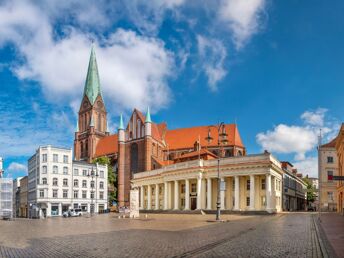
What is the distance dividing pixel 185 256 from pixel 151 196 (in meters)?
74.5

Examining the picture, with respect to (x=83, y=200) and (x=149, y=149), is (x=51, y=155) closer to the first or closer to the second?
(x=83, y=200)

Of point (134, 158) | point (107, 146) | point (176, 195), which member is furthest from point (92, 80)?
point (176, 195)

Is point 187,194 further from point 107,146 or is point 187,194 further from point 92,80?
point 92,80

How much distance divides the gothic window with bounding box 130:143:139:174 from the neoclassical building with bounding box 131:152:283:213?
15.6 meters

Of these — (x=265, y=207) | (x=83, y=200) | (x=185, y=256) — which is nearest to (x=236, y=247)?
(x=185, y=256)

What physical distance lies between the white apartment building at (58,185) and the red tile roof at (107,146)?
23.4 m

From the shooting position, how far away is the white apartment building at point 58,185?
8369 cm

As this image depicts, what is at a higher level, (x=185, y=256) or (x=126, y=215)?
(x=185, y=256)

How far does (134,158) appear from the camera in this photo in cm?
10225

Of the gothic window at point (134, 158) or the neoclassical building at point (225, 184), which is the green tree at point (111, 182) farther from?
the neoclassical building at point (225, 184)

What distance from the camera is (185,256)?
1366cm

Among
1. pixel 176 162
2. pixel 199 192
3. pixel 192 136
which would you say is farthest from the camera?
pixel 192 136

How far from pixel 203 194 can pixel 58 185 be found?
112ft

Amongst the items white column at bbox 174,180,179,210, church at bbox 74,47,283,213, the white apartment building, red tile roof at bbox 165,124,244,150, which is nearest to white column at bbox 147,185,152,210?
church at bbox 74,47,283,213
